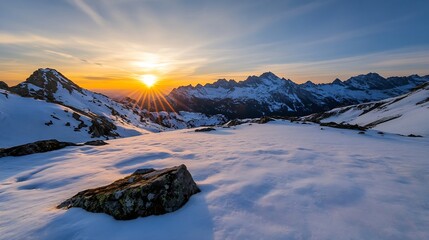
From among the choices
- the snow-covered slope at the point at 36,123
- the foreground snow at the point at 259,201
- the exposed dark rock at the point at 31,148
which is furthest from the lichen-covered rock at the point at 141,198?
the snow-covered slope at the point at 36,123

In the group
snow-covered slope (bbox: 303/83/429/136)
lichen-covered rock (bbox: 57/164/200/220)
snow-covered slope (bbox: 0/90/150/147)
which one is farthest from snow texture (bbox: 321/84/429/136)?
snow-covered slope (bbox: 0/90/150/147)

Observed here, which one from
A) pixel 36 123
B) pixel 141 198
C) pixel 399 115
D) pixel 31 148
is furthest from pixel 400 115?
pixel 36 123

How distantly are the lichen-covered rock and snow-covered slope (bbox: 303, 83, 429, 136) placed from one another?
50.6 meters

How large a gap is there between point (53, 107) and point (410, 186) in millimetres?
70581

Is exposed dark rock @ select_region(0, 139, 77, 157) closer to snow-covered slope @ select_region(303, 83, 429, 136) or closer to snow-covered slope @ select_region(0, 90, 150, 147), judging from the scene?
snow-covered slope @ select_region(0, 90, 150, 147)

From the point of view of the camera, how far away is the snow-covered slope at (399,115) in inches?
1885

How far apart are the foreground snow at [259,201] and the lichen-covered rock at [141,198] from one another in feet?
0.87

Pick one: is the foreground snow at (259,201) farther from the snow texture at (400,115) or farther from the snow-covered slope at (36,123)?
the snow texture at (400,115)

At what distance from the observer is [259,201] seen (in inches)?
295

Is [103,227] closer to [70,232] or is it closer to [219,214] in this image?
[70,232]

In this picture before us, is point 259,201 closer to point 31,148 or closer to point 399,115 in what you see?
point 31,148

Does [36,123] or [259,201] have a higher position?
[259,201]

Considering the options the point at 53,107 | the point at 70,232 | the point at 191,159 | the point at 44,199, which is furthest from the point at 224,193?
the point at 53,107

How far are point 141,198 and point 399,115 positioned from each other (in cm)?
8815
